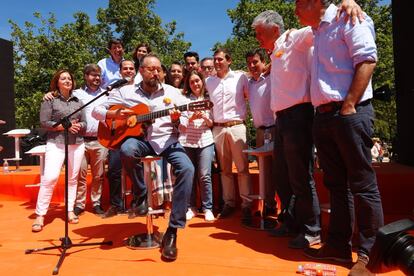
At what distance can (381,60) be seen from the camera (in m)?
23.9

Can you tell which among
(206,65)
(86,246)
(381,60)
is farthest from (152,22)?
(86,246)

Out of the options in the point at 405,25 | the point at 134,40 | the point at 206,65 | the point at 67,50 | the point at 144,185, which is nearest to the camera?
the point at 144,185

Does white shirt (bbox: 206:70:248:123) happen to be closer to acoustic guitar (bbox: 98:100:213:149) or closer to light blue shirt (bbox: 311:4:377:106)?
acoustic guitar (bbox: 98:100:213:149)

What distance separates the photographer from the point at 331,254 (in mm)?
3152

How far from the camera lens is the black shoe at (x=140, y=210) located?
404 cm

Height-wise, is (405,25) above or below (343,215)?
above

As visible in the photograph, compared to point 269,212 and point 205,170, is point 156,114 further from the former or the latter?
point 269,212

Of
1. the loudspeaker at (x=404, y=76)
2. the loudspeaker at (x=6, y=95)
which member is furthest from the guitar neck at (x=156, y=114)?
the loudspeaker at (x=6, y=95)

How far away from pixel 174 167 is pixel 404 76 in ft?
15.3

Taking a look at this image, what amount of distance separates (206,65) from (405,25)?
3.47 metres

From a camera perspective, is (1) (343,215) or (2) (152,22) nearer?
(1) (343,215)

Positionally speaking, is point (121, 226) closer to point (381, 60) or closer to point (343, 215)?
point (343, 215)

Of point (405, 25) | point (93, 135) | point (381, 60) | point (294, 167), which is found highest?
point (381, 60)

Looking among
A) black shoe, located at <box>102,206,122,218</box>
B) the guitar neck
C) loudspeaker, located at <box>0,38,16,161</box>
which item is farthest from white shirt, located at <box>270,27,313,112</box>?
loudspeaker, located at <box>0,38,16,161</box>
